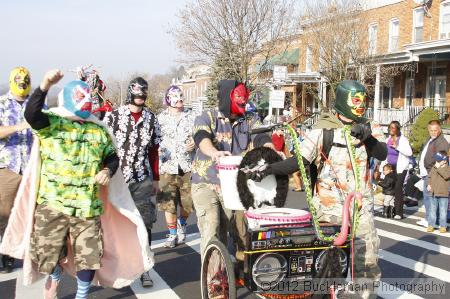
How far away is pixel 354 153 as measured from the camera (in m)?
3.99

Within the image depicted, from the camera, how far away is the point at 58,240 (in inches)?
169

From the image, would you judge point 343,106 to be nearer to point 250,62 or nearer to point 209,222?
A: point 209,222

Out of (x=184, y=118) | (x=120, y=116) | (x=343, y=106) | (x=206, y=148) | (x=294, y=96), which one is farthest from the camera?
(x=294, y=96)

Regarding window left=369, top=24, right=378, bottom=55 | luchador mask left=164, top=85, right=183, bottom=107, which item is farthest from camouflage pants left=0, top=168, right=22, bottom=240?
window left=369, top=24, right=378, bottom=55

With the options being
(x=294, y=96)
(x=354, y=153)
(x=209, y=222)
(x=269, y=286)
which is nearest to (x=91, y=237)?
(x=209, y=222)

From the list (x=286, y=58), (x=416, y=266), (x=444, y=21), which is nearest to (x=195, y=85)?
(x=286, y=58)

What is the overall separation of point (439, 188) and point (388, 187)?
1.27 metres

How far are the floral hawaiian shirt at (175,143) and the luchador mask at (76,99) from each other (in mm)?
3427

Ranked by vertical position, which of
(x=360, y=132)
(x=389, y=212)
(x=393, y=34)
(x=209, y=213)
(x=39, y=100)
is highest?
(x=393, y=34)

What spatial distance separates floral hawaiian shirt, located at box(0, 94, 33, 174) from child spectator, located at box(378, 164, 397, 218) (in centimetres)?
709

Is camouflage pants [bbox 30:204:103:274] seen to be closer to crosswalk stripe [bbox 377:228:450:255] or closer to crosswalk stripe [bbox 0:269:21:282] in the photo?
crosswalk stripe [bbox 0:269:21:282]

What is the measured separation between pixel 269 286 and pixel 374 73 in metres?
24.6

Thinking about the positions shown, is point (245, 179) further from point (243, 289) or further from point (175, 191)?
point (175, 191)

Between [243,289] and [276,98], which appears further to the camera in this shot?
[276,98]
